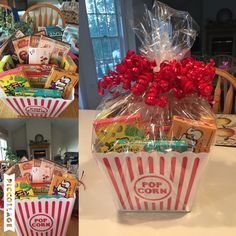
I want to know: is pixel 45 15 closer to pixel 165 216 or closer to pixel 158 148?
pixel 158 148

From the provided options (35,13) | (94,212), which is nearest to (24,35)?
(35,13)

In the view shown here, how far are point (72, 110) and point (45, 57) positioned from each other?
144 millimetres

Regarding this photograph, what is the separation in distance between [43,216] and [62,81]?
310 millimetres

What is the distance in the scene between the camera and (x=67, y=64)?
0.89m

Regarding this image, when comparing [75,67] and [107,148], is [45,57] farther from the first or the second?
[107,148]

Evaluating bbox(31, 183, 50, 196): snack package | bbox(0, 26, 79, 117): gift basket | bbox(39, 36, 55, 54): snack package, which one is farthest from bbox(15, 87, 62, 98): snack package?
bbox(31, 183, 50, 196): snack package

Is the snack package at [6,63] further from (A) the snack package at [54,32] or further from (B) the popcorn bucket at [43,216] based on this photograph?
(B) the popcorn bucket at [43,216]

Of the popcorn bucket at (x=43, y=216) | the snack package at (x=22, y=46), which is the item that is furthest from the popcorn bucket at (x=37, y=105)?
the popcorn bucket at (x=43, y=216)

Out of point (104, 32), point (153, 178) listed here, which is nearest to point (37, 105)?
point (153, 178)

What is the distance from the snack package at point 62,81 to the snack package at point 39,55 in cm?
6

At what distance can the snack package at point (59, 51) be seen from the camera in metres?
0.89

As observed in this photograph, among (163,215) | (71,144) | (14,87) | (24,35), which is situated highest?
(24,35)

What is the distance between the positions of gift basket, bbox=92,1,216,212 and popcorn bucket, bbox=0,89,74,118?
0.32ft

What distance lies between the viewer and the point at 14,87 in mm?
861
